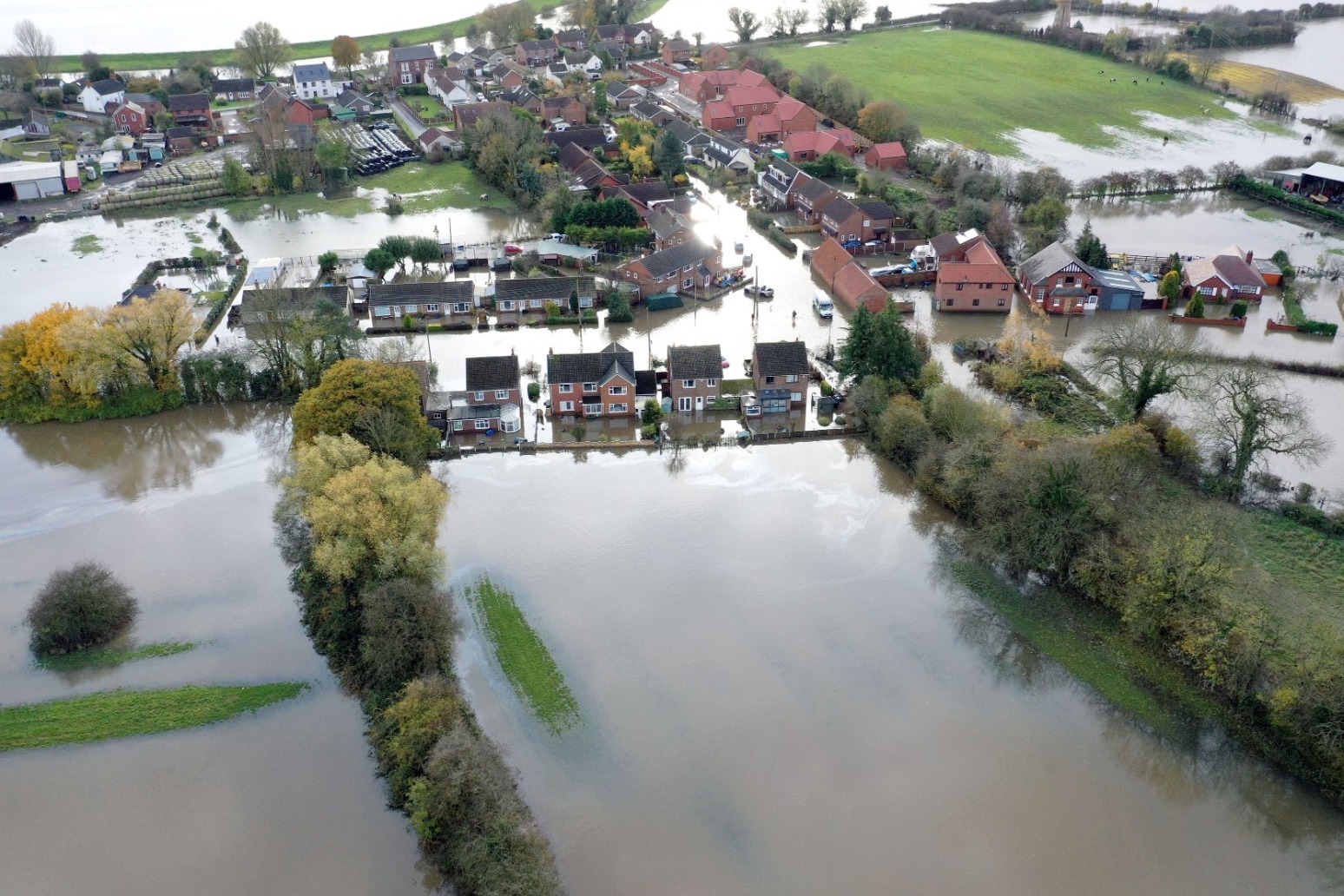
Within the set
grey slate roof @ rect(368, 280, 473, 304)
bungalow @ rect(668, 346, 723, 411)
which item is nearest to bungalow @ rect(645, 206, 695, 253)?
grey slate roof @ rect(368, 280, 473, 304)

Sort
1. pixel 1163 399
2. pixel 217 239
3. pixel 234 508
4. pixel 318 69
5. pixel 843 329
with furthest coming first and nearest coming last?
pixel 318 69 → pixel 217 239 → pixel 843 329 → pixel 1163 399 → pixel 234 508

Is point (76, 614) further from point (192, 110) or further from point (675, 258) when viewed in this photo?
point (192, 110)

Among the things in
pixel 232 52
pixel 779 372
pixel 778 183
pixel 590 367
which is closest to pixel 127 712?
pixel 590 367

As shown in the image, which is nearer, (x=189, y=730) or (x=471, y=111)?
(x=189, y=730)

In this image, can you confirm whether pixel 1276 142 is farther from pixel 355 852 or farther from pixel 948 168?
pixel 355 852

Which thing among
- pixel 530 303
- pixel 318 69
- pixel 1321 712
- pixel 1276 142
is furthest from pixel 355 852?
pixel 318 69

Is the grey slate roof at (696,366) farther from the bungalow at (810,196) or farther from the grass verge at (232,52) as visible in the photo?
the grass verge at (232,52)

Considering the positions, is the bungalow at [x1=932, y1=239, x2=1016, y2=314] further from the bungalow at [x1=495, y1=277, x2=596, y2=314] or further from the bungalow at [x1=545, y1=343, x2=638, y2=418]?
the bungalow at [x1=545, y1=343, x2=638, y2=418]
